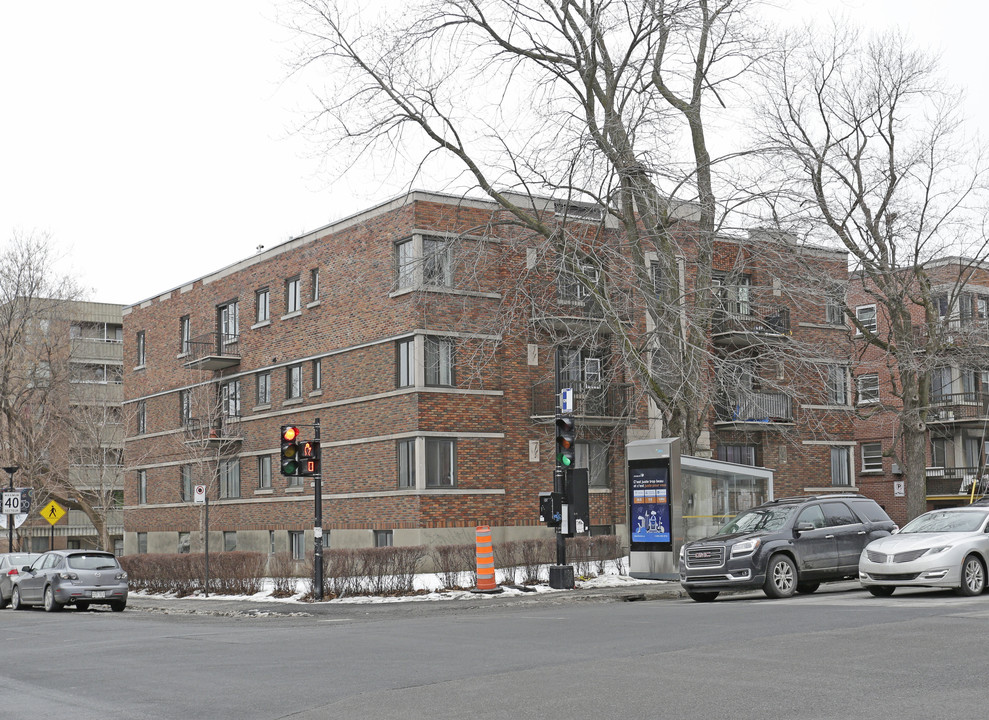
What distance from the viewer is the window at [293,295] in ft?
135

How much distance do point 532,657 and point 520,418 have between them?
961 inches

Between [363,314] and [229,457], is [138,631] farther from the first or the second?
[229,457]

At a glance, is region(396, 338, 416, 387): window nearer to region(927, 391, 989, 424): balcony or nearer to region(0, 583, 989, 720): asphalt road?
region(0, 583, 989, 720): asphalt road

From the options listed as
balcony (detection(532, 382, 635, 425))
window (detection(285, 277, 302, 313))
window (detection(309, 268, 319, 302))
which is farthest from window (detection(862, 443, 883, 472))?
window (detection(285, 277, 302, 313))

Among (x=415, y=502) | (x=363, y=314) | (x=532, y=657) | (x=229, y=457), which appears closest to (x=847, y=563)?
(x=532, y=657)

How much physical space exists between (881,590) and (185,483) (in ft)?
114

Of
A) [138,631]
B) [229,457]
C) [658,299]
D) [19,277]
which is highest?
[19,277]

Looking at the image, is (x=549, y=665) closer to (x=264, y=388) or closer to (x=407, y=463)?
(x=407, y=463)

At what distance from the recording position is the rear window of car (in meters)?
20.9

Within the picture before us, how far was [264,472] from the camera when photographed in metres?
42.7

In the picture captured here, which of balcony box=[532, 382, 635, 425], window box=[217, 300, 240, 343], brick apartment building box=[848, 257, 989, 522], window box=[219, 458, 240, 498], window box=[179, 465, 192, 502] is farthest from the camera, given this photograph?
brick apartment building box=[848, 257, 989, 522]

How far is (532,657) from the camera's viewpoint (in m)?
12.1

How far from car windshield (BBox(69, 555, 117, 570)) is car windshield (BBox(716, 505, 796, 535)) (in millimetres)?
15102

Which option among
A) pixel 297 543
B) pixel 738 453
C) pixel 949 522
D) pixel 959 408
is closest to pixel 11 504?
pixel 297 543
